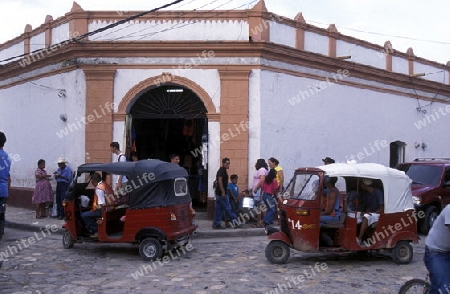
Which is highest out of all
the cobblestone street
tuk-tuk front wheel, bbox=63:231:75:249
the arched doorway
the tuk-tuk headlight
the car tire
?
the arched doorway

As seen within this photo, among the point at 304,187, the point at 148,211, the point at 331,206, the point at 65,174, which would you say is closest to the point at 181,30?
the point at 65,174

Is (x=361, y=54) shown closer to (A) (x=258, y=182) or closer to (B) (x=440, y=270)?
(A) (x=258, y=182)

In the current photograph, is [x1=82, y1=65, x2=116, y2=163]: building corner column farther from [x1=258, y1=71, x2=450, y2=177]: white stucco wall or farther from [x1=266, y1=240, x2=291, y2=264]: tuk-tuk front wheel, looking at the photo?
[x1=266, y1=240, x2=291, y2=264]: tuk-tuk front wheel

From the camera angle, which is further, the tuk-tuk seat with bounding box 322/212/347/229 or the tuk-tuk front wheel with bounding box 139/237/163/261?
the tuk-tuk front wheel with bounding box 139/237/163/261

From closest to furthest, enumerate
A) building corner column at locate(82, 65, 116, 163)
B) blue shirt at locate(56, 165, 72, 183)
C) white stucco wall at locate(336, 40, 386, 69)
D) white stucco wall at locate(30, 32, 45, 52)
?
blue shirt at locate(56, 165, 72, 183), building corner column at locate(82, 65, 116, 163), white stucco wall at locate(30, 32, 45, 52), white stucco wall at locate(336, 40, 386, 69)

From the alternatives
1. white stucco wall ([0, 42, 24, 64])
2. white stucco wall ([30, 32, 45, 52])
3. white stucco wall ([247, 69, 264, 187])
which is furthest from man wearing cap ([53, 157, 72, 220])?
white stucco wall ([0, 42, 24, 64])

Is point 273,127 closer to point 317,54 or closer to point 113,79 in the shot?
point 317,54

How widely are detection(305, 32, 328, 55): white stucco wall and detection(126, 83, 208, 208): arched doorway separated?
154 inches

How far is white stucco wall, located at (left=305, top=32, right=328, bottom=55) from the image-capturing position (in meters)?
15.1

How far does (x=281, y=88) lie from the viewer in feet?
46.0

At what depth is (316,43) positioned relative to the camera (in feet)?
50.7

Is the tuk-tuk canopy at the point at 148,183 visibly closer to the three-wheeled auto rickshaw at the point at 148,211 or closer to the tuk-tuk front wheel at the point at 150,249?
the three-wheeled auto rickshaw at the point at 148,211

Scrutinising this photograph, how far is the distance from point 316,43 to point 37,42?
8790 millimetres

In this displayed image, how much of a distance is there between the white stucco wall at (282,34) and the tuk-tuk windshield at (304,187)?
242 inches
